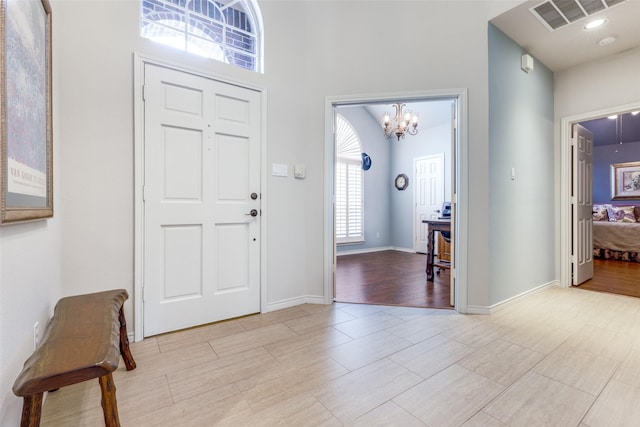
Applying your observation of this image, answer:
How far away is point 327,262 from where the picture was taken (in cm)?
295

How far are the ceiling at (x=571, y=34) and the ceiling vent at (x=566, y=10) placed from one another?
0.02 metres

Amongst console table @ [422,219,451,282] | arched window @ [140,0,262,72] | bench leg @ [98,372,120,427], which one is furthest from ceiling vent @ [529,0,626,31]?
bench leg @ [98,372,120,427]

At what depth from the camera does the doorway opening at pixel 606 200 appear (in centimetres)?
355

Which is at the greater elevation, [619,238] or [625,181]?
[625,181]

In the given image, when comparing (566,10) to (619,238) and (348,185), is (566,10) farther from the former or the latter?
(619,238)

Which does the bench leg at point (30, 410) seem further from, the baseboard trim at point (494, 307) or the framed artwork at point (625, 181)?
the framed artwork at point (625, 181)

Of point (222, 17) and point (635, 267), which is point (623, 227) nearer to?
point (635, 267)

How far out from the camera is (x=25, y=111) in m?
1.24

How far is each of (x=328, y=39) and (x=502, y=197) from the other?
Result: 7.70 ft

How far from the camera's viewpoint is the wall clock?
21.8ft

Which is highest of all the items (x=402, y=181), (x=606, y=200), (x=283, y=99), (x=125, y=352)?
(x=283, y=99)

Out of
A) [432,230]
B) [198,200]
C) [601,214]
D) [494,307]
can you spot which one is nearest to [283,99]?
[198,200]

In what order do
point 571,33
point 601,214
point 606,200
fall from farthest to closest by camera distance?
point 606,200 → point 601,214 → point 571,33

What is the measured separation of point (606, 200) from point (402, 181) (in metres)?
5.31
